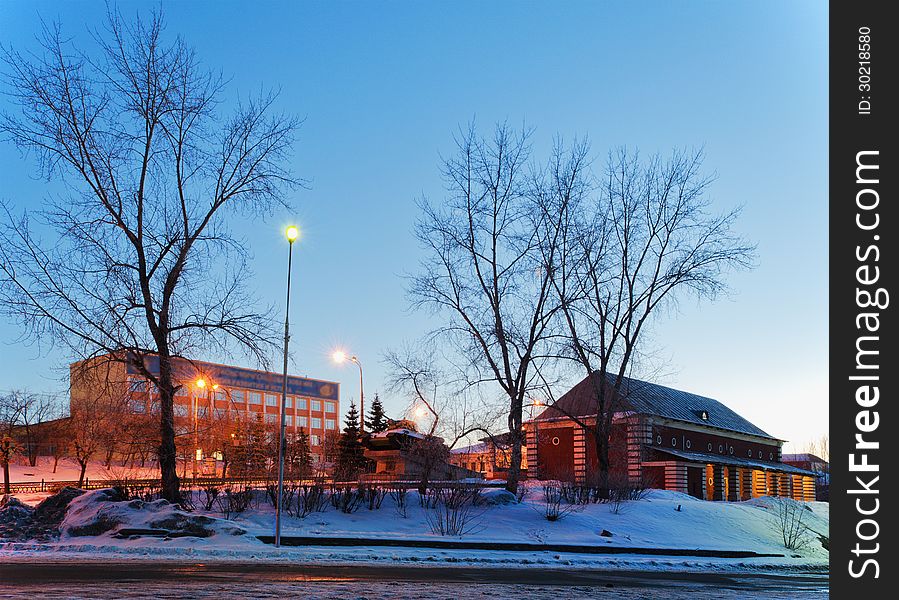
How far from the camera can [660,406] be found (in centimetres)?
5919

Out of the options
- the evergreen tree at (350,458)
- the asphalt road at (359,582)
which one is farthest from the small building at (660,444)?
the asphalt road at (359,582)

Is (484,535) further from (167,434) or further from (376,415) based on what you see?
(376,415)

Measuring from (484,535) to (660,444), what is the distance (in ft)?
110

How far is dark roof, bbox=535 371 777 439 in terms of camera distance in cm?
5544

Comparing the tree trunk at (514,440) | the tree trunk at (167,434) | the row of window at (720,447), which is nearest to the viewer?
the tree trunk at (167,434)

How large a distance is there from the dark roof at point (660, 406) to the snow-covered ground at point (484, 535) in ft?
49.8

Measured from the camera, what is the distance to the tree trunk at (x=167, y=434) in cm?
2692

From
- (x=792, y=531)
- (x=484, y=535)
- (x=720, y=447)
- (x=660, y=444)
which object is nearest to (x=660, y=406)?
(x=660, y=444)

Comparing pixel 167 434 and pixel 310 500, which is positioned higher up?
pixel 167 434

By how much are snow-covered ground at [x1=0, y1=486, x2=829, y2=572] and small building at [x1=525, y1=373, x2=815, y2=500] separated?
15.8 metres

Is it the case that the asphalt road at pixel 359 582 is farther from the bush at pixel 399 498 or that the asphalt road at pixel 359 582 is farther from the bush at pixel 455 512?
the bush at pixel 399 498

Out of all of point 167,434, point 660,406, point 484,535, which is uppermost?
point 167,434

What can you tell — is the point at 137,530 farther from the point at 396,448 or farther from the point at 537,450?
the point at 537,450

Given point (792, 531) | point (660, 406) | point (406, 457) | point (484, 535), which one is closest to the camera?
point (484, 535)
